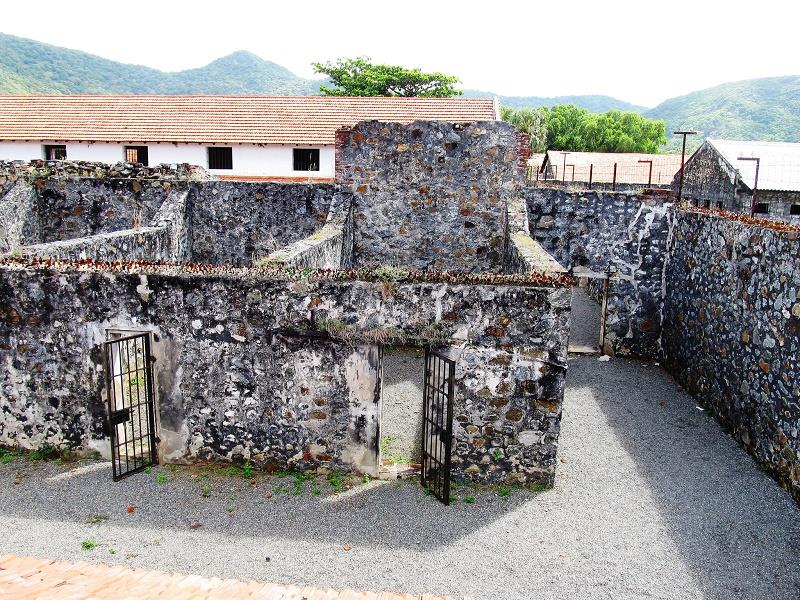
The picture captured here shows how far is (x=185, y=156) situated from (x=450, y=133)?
16919 mm

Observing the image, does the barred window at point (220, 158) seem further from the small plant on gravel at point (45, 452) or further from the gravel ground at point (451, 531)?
the gravel ground at point (451, 531)

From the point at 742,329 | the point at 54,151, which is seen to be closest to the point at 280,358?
the point at 742,329

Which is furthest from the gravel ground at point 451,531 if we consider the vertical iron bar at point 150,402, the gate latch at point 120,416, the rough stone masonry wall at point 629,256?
the rough stone masonry wall at point 629,256

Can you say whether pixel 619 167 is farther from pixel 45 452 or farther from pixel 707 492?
pixel 45 452

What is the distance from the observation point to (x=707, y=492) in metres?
8.19

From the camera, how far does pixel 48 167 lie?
47.3 ft

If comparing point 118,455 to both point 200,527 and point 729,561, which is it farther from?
point 729,561

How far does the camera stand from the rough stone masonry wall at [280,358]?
7.52 m

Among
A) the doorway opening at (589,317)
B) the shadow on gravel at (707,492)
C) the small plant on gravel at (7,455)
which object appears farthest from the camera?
the doorway opening at (589,317)

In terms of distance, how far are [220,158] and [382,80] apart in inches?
861

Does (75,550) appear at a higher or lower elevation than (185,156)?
lower

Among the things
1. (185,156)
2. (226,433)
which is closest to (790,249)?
(226,433)

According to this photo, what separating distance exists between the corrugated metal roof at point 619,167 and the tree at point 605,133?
20.7 meters

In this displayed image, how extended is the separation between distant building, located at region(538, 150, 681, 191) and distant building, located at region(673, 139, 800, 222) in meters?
7.27
